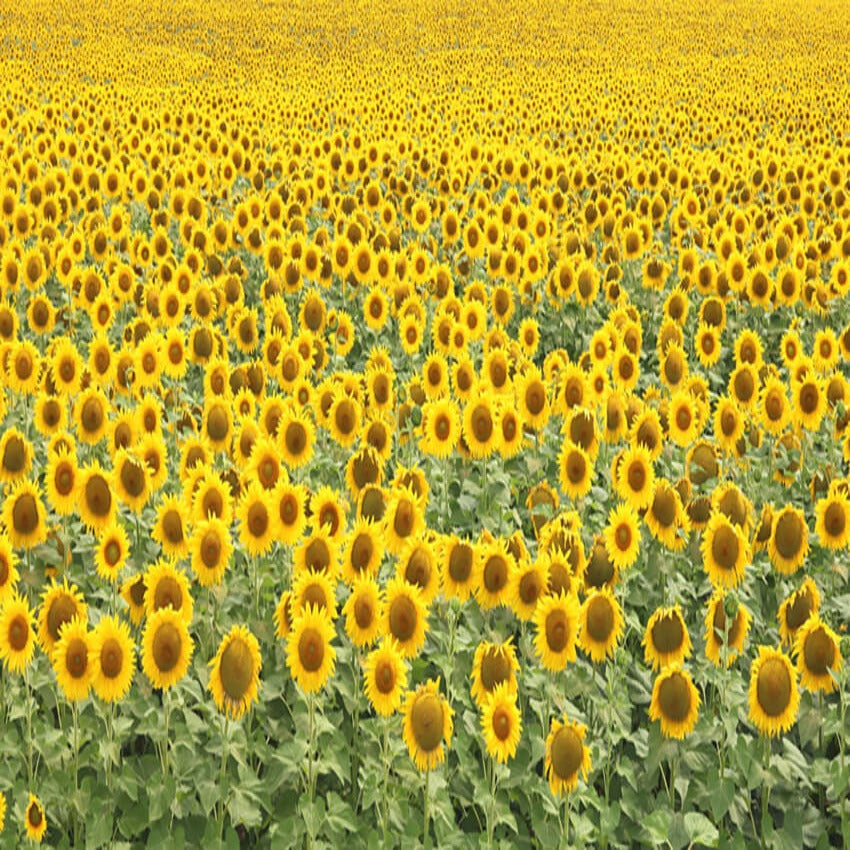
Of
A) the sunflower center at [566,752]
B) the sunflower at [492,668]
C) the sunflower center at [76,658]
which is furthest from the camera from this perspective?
the sunflower center at [76,658]

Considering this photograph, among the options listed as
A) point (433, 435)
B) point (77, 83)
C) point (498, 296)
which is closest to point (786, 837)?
point (433, 435)

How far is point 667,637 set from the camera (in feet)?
13.8

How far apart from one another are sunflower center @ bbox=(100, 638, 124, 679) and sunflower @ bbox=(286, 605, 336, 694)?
21.5 inches

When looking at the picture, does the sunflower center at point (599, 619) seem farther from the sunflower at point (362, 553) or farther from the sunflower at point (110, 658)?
the sunflower at point (110, 658)

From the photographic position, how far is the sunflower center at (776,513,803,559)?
481 cm

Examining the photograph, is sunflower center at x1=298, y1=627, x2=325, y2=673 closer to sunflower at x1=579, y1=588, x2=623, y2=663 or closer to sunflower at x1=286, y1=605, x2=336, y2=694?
sunflower at x1=286, y1=605, x2=336, y2=694

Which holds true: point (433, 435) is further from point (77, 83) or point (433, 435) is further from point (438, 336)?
point (77, 83)

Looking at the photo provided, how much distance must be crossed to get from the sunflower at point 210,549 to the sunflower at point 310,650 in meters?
0.71

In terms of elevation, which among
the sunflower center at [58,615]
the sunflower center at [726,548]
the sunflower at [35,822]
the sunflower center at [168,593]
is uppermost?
the sunflower center at [726,548]

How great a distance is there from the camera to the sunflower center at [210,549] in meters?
4.52

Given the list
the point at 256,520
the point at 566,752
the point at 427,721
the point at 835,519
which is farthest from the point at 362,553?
the point at 835,519

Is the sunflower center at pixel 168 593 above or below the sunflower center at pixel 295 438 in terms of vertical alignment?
below

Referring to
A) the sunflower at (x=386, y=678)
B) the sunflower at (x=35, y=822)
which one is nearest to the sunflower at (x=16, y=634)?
the sunflower at (x=35, y=822)

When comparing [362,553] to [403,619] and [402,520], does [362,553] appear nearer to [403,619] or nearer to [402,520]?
[402,520]
